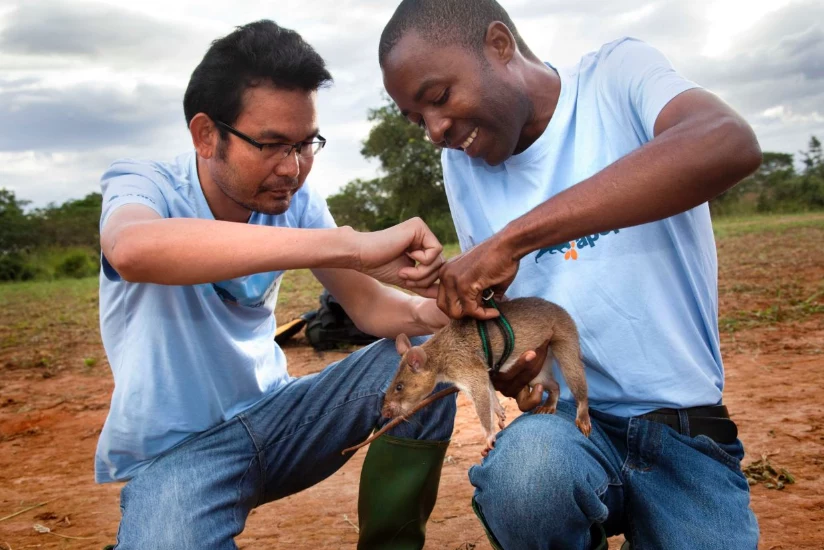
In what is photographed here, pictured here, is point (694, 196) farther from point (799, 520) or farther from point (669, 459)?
point (799, 520)

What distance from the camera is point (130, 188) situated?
346cm

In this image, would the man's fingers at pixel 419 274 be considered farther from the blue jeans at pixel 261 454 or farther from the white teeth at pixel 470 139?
the blue jeans at pixel 261 454

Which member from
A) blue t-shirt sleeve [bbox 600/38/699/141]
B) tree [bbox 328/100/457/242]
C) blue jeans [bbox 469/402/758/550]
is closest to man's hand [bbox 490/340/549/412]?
blue jeans [bbox 469/402/758/550]

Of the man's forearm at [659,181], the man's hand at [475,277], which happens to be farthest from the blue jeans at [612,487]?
the man's forearm at [659,181]

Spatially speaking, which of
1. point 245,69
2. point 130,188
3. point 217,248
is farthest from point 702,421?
point 130,188

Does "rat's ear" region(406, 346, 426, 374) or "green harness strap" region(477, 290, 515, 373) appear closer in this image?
"green harness strap" region(477, 290, 515, 373)

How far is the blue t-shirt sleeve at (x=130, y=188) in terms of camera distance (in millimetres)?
3363

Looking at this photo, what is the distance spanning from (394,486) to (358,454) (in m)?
2.42

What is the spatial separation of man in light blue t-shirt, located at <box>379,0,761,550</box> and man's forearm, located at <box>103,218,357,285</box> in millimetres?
683

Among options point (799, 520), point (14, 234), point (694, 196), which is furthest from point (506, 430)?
point (14, 234)

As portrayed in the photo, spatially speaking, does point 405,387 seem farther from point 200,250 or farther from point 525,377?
point 200,250

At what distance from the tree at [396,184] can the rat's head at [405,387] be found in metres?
31.4

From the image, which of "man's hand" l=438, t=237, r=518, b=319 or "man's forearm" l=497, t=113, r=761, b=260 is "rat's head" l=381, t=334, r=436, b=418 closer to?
"man's hand" l=438, t=237, r=518, b=319

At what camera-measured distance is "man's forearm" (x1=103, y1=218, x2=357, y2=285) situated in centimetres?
299
